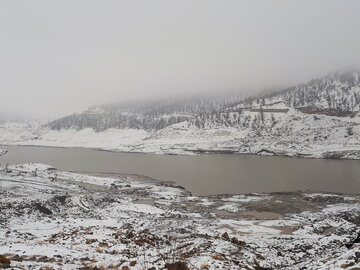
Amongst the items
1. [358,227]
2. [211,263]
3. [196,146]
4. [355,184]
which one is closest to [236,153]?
Result: [196,146]

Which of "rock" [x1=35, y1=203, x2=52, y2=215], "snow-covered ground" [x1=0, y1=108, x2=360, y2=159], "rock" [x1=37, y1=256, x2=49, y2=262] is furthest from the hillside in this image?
"rock" [x1=37, y1=256, x2=49, y2=262]

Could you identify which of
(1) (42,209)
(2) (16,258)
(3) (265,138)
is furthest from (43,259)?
(3) (265,138)

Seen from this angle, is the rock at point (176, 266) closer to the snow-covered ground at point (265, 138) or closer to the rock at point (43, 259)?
the rock at point (43, 259)

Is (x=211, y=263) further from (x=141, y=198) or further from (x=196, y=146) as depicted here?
(x=196, y=146)

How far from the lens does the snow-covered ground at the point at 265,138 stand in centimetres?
8112

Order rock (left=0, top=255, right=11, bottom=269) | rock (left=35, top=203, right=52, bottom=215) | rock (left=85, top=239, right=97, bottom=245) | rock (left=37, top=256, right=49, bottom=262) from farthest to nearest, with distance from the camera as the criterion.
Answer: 1. rock (left=35, top=203, right=52, bottom=215)
2. rock (left=85, top=239, right=97, bottom=245)
3. rock (left=37, top=256, right=49, bottom=262)
4. rock (left=0, top=255, right=11, bottom=269)

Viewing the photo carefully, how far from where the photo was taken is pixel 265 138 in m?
Answer: 95.4

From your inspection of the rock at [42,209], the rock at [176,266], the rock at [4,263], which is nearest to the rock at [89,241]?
the rock at [4,263]

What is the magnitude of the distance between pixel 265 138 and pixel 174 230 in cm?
8301

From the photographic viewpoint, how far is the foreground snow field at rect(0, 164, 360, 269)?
9672 millimetres

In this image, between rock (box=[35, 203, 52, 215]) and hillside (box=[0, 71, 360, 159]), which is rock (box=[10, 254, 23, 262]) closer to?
rock (box=[35, 203, 52, 215])

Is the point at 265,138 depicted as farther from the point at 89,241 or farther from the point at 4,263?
the point at 4,263

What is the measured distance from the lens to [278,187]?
1564 inches

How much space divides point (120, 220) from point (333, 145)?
253ft
